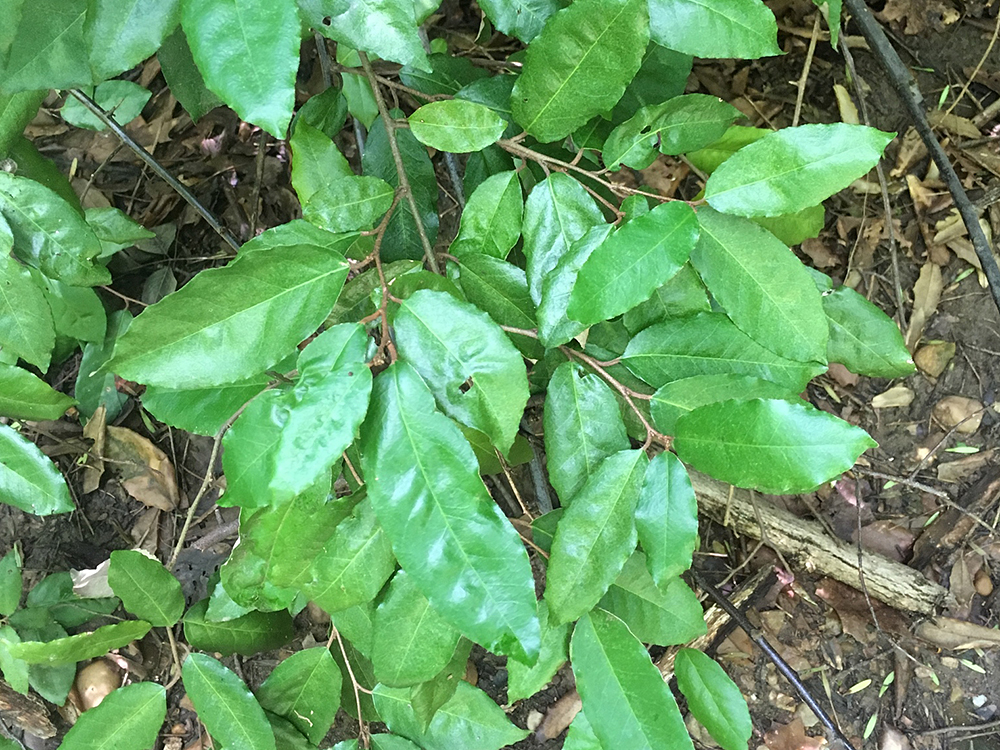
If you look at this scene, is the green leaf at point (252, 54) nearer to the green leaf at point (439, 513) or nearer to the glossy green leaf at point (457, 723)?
the green leaf at point (439, 513)

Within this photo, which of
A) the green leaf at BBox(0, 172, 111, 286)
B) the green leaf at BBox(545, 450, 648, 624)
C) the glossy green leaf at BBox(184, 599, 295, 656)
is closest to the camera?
the green leaf at BBox(545, 450, 648, 624)

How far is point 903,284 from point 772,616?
3.05 ft

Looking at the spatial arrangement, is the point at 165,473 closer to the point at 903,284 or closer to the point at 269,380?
the point at 269,380

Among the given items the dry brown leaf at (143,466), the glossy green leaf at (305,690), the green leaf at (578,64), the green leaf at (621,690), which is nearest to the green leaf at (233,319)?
the green leaf at (578,64)

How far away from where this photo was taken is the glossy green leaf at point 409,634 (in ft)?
2.78

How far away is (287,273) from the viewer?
70cm

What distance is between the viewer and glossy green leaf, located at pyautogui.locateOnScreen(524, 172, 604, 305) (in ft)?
2.71

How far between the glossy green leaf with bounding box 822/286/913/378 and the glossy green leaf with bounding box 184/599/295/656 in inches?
40.5

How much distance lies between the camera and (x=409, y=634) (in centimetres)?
85

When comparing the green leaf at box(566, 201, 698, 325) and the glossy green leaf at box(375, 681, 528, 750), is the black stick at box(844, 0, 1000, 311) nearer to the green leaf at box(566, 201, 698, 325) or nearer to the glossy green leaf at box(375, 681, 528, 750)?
Answer: the green leaf at box(566, 201, 698, 325)

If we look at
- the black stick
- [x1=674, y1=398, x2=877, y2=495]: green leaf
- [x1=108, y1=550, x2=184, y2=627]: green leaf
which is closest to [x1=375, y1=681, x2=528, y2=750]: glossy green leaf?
[x1=108, y1=550, x2=184, y2=627]: green leaf

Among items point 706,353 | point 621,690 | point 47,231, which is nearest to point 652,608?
point 621,690

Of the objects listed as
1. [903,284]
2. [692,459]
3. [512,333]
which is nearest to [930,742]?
[903,284]

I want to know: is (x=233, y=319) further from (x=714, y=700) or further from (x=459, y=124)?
(x=714, y=700)
